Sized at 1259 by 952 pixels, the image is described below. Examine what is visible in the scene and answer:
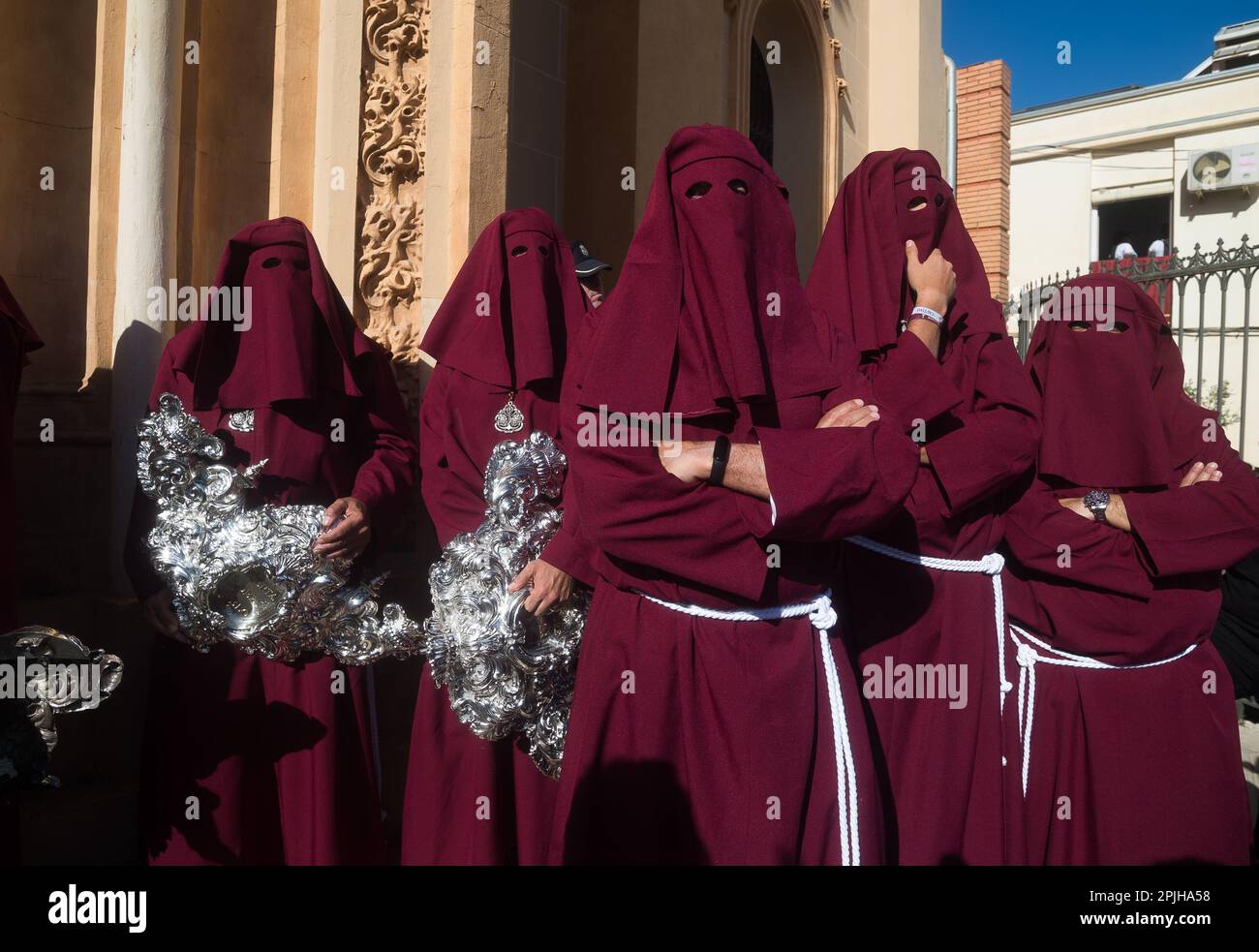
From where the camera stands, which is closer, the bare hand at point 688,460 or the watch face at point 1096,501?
the bare hand at point 688,460

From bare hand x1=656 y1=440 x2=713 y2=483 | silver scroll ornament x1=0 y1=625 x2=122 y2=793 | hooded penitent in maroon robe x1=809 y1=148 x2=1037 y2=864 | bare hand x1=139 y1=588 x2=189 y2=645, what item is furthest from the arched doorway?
silver scroll ornament x1=0 y1=625 x2=122 y2=793

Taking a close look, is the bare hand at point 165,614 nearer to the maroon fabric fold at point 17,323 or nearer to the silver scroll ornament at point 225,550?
the silver scroll ornament at point 225,550

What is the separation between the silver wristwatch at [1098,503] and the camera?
2.90 metres

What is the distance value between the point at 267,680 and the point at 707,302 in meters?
1.94

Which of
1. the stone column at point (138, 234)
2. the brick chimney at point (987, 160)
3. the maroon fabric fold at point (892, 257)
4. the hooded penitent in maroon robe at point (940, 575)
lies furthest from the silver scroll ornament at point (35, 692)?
the brick chimney at point (987, 160)

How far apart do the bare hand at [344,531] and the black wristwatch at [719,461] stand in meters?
1.40

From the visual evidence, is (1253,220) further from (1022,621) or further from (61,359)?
(61,359)

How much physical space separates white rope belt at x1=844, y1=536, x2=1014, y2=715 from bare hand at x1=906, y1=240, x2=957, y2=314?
683 mm

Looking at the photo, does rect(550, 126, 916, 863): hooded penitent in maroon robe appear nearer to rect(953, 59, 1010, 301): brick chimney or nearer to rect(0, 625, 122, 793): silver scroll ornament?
rect(0, 625, 122, 793): silver scroll ornament

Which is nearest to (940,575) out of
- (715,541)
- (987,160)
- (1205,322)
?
(715,541)

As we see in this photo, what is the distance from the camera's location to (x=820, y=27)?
8.59m

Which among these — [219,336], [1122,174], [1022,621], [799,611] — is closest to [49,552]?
[219,336]
